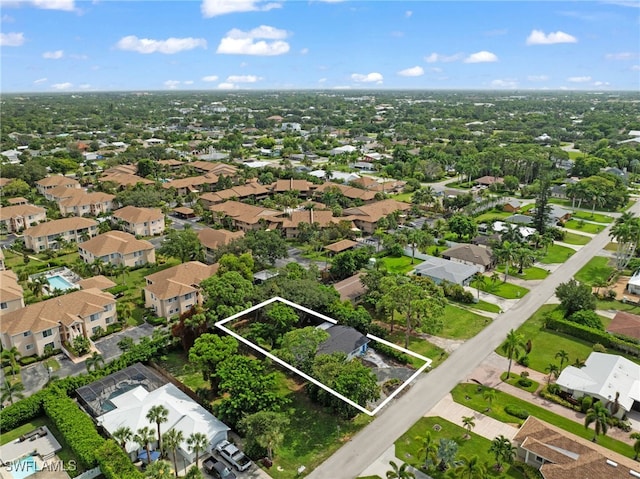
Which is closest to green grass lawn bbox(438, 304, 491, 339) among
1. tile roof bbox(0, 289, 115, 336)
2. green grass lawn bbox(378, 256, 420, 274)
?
green grass lawn bbox(378, 256, 420, 274)

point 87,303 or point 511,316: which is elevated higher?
point 87,303

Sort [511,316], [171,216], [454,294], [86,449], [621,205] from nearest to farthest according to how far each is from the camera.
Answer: [86,449] → [511,316] → [454,294] → [171,216] → [621,205]

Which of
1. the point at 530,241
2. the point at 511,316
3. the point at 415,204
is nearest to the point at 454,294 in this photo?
the point at 511,316

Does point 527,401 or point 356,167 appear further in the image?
point 356,167

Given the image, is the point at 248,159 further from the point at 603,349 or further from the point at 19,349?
the point at 603,349

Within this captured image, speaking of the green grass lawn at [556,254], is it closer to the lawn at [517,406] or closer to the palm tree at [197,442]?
the lawn at [517,406]

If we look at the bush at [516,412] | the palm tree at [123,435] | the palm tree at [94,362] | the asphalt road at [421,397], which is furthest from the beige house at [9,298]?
the bush at [516,412]
